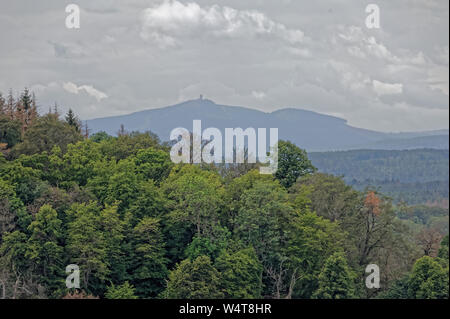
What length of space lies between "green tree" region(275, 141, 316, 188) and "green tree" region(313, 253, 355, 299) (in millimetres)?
17658

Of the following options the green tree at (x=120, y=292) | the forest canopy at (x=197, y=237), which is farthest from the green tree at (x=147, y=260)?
the green tree at (x=120, y=292)

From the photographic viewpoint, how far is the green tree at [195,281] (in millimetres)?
50031

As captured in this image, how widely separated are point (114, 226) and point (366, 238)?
867 inches

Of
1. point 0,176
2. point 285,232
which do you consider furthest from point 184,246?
point 0,176

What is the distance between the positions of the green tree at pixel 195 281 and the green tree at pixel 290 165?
19.6 meters

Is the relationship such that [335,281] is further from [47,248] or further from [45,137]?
[45,137]

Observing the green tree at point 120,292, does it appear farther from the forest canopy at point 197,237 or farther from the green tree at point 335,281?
the green tree at point 335,281

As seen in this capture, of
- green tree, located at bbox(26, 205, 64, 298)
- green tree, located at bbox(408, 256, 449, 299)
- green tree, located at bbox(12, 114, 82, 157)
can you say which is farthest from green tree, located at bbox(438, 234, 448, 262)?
green tree, located at bbox(12, 114, 82, 157)

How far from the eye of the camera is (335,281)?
52000 mm

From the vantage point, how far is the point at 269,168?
70.7m

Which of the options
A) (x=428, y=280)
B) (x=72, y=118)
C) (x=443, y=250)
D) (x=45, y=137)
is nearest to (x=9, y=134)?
(x=45, y=137)

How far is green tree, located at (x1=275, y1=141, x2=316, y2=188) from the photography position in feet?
228

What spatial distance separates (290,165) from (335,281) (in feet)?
66.3
